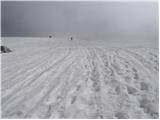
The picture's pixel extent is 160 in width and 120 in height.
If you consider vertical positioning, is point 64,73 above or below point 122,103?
above

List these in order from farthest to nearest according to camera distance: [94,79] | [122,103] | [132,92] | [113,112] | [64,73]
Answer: [64,73] → [94,79] → [132,92] → [122,103] → [113,112]

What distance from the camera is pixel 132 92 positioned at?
4.20 metres

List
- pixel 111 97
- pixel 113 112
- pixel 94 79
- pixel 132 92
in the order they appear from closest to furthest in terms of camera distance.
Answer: pixel 113 112 < pixel 111 97 < pixel 132 92 < pixel 94 79

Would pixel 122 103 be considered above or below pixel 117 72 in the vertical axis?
below

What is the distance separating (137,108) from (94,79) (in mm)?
1821

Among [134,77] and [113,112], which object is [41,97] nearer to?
[113,112]

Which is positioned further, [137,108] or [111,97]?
[111,97]

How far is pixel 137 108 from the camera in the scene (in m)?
3.48

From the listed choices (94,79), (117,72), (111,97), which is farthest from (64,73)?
(111,97)

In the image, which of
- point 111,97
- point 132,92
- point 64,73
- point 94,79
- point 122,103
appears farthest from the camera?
point 64,73

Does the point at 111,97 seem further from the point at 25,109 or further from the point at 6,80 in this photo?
the point at 6,80

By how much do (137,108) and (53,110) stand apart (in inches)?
68.0

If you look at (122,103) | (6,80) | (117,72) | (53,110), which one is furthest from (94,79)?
(6,80)

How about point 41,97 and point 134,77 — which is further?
point 134,77
